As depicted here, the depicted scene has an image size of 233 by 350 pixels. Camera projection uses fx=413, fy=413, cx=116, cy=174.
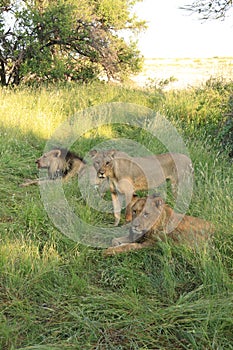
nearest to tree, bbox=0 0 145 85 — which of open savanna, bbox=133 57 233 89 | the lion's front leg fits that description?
open savanna, bbox=133 57 233 89

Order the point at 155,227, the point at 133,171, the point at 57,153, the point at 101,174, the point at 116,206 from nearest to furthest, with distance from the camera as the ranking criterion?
the point at 155,227
the point at 116,206
the point at 101,174
the point at 133,171
the point at 57,153

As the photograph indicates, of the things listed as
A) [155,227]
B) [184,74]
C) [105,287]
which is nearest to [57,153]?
[155,227]

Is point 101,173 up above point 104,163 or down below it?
below

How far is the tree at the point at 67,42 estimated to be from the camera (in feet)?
42.6

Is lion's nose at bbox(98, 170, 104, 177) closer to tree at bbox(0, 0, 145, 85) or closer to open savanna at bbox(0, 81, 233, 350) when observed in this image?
open savanna at bbox(0, 81, 233, 350)

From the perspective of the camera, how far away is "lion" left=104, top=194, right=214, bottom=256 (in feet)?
Answer: 13.3

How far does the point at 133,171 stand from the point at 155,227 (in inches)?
53.3

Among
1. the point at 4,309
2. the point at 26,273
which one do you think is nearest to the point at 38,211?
the point at 26,273

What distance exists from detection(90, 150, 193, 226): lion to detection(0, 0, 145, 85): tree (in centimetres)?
852

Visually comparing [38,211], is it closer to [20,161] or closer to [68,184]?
[68,184]

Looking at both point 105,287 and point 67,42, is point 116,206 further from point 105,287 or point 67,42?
point 67,42

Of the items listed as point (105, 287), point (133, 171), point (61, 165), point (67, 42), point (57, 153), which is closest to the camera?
point (105, 287)

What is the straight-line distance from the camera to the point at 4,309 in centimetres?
314

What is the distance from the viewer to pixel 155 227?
13.6 feet
